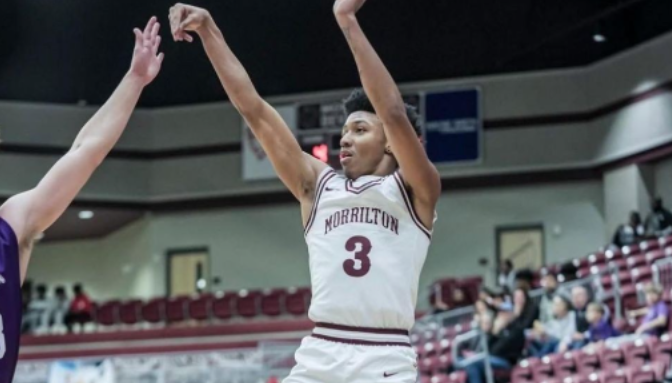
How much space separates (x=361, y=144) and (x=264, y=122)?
0.46 meters

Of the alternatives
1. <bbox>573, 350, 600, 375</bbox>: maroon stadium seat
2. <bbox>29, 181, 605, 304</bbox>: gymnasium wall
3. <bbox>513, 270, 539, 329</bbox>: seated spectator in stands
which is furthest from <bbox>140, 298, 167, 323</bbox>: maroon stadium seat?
<bbox>573, 350, 600, 375</bbox>: maroon stadium seat

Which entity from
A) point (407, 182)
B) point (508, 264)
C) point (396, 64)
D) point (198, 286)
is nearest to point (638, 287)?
point (508, 264)

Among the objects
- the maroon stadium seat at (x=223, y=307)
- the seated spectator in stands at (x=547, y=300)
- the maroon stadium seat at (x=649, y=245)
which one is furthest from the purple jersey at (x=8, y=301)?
the maroon stadium seat at (x=223, y=307)

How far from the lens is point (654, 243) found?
2020 centimetres

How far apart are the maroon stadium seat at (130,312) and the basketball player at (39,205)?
75.4 ft

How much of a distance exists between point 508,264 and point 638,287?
601 cm

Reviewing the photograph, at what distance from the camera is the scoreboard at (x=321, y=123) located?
87.1ft

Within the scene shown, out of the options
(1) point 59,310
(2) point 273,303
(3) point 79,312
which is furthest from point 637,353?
(1) point 59,310

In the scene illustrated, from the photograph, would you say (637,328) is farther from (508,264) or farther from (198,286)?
(198,286)

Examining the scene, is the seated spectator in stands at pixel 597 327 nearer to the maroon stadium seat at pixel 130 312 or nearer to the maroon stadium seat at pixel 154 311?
the maroon stadium seat at pixel 154 311

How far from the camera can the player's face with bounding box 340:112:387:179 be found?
18.8 feet

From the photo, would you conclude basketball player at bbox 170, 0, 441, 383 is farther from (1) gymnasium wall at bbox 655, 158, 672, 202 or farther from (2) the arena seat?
(1) gymnasium wall at bbox 655, 158, 672, 202

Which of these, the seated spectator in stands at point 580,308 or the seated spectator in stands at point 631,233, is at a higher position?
the seated spectator in stands at point 631,233

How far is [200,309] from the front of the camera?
26.4 meters
